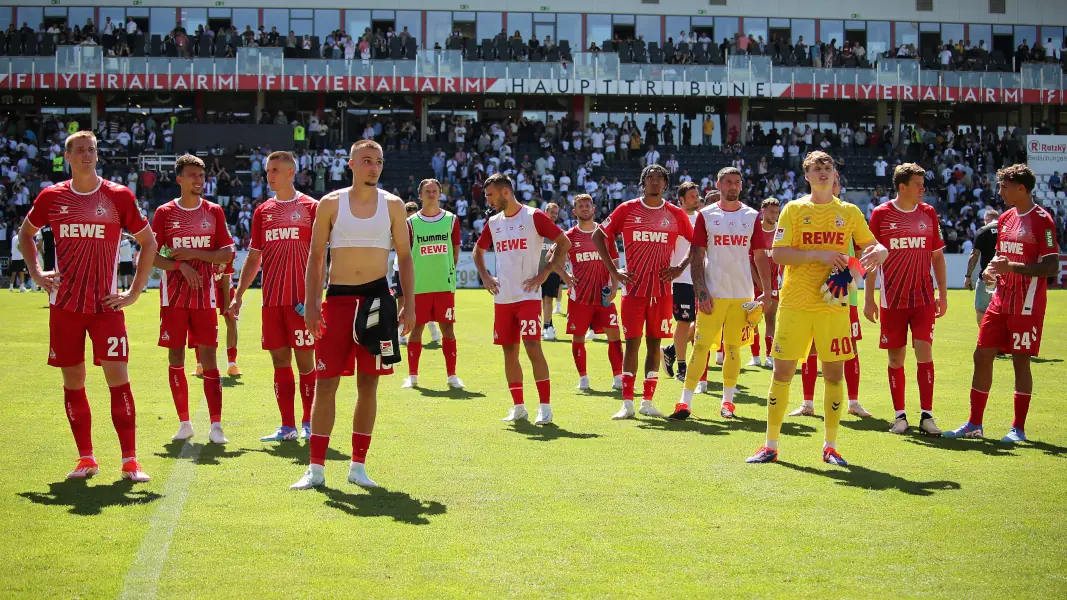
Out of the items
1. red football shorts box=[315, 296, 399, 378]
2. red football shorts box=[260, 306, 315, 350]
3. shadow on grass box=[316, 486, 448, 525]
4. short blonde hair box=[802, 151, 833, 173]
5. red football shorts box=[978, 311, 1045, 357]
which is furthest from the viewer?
red football shorts box=[978, 311, 1045, 357]

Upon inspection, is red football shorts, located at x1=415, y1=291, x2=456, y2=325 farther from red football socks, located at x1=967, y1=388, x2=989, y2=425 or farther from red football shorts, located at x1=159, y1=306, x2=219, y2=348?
red football socks, located at x1=967, y1=388, x2=989, y2=425

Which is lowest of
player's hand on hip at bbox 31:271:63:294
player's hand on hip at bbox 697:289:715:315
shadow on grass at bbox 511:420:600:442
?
shadow on grass at bbox 511:420:600:442

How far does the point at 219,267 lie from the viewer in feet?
30.8

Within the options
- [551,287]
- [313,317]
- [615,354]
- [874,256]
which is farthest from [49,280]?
[551,287]

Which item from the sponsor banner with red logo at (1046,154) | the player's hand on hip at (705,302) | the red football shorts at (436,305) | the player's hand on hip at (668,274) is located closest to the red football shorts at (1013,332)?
the player's hand on hip at (705,302)

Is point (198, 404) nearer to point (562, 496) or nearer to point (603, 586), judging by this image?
point (562, 496)

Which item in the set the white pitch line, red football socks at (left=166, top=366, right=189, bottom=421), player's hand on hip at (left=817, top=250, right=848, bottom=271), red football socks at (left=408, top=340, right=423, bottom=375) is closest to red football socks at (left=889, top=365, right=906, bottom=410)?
player's hand on hip at (left=817, top=250, right=848, bottom=271)

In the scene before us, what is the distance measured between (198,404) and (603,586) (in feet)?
24.1

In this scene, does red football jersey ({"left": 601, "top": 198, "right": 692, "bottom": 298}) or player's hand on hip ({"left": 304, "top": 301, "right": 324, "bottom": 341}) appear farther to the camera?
red football jersey ({"left": 601, "top": 198, "right": 692, "bottom": 298})

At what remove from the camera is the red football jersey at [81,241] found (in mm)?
7508

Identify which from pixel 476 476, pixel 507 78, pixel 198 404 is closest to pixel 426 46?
pixel 507 78

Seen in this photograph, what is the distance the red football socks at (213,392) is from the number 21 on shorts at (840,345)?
15.8 ft

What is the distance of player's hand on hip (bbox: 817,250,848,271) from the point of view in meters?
7.91

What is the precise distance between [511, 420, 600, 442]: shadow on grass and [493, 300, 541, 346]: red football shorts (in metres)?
0.79
